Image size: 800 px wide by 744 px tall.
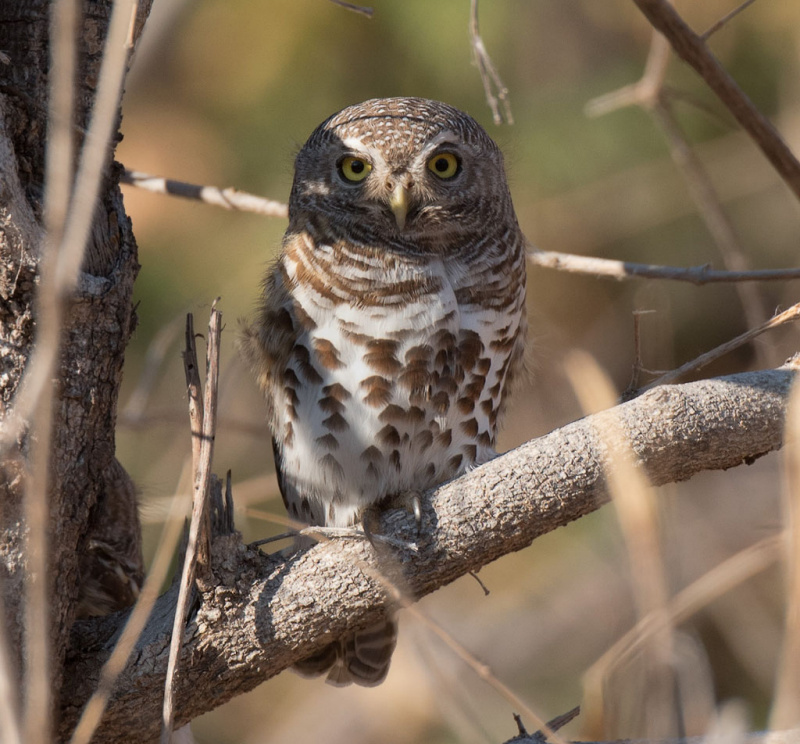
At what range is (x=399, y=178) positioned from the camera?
8.63 feet

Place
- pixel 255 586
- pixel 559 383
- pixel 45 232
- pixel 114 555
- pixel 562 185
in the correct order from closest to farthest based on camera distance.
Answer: pixel 45 232 → pixel 255 586 → pixel 114 555 → pixel 559 383 → pixel 562 185

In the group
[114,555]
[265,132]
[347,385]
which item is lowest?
[114,555]

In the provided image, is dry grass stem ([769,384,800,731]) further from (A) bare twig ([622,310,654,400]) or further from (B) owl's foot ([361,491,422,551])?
(B) owl's foot ([361,491,422,551])

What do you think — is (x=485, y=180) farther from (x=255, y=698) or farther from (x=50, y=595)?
(x=255, y=698)

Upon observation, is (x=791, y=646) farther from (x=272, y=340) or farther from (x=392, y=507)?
(x=272, y=340)

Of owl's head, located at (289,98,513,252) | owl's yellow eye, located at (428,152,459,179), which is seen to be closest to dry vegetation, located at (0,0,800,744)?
owl's head, located at (289,98,513,252)

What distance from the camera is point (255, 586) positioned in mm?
1913

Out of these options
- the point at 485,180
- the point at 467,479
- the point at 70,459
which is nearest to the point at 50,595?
the point at 70,459

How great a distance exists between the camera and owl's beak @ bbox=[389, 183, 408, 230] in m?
2.56

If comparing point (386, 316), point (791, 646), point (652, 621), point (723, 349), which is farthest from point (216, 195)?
point (791, 646)

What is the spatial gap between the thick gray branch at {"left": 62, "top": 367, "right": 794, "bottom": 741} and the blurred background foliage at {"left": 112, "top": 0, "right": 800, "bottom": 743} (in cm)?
279

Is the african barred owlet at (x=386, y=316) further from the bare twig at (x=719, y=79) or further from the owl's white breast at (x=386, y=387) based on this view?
the bare twig at (x=719, y=79)

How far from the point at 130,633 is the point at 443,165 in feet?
4.89

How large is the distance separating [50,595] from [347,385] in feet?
2.96
